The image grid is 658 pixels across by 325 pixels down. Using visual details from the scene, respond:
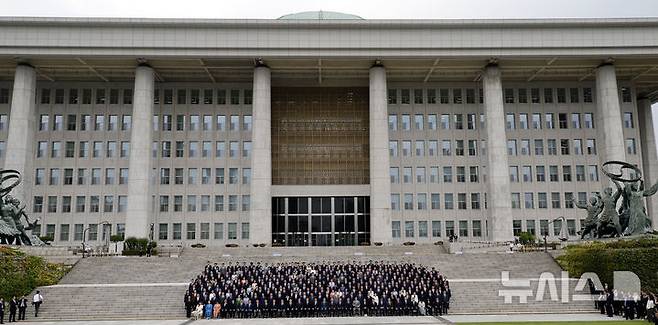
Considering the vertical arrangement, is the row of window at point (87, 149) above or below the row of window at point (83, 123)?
below

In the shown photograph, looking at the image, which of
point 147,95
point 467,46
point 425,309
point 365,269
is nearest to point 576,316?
point 425,309

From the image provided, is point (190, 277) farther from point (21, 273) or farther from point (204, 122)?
point (204, 122)

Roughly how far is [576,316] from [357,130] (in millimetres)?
34303

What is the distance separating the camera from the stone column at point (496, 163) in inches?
1929

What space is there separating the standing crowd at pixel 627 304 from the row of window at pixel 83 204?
41.3 m

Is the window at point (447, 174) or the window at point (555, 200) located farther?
the window at point (447, 174)

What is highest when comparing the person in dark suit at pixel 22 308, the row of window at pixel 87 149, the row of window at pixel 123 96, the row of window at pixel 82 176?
the row of window at pixel 123 96

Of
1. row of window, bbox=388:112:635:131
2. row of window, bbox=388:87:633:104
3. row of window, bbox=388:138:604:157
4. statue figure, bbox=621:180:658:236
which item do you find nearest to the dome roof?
row of window, bbox=388:87:633:104

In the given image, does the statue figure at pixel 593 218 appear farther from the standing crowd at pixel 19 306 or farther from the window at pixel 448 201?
the standing crowd at pixel 19 306

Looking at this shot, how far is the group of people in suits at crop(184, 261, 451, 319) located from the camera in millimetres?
26609

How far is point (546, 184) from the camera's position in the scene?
2231 inches

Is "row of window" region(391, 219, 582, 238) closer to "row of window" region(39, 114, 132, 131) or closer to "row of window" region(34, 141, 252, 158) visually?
"row of window" region(34, 141, 252, 158)

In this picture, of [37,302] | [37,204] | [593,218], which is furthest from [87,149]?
[593,218]

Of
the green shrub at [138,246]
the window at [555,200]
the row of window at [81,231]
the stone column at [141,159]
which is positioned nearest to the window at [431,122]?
the window at [555,200]
